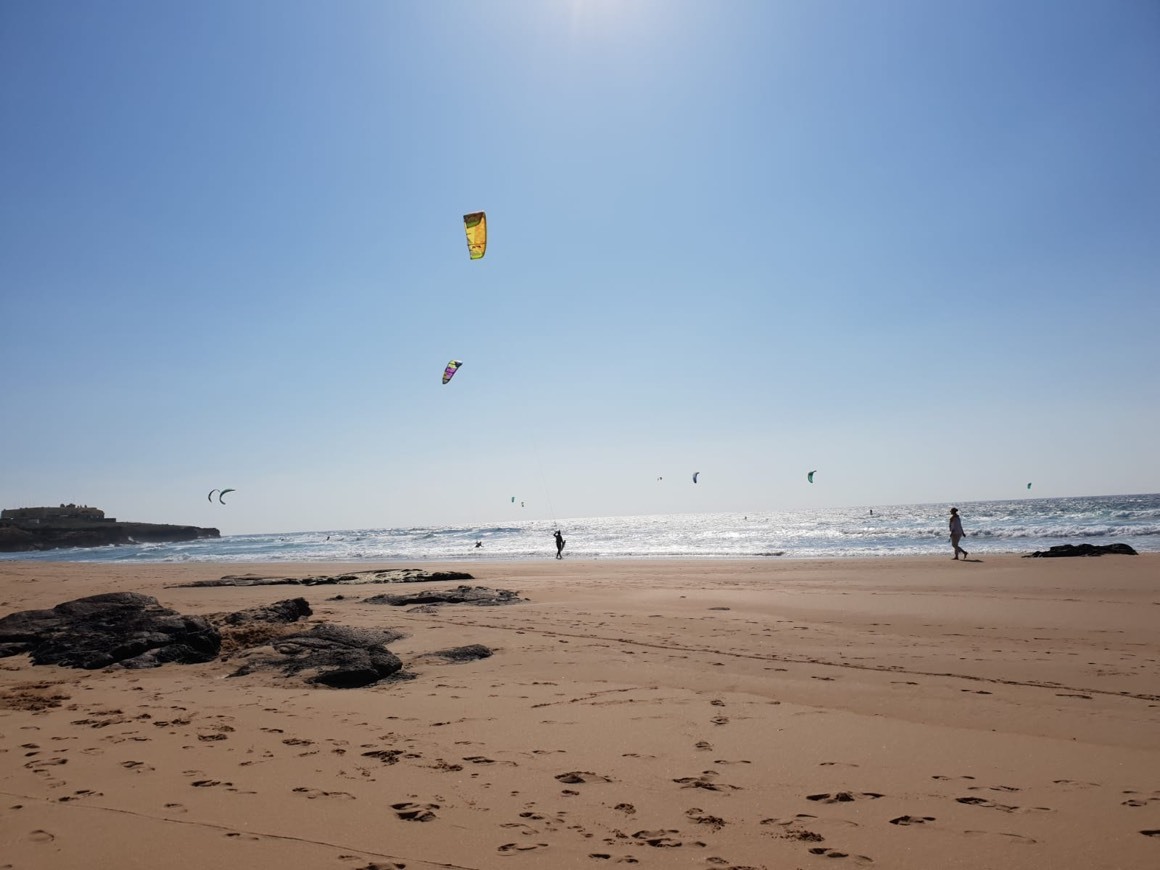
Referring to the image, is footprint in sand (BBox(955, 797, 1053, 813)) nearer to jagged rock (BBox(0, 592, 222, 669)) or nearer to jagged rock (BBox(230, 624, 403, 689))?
jagged rock (BBox(230, 624, 403, 689))

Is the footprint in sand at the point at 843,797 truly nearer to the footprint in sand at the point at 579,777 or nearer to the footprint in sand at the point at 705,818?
the footprint in sand at the point at 705,818

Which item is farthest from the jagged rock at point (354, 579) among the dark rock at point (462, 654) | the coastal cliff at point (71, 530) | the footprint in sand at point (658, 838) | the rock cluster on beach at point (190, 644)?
the coastal cliff at point (71, 530)

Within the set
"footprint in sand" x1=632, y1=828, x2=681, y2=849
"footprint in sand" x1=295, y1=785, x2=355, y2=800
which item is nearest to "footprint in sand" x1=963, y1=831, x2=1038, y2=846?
"footprint in sand" x1=632, y1=828, x2=681, y2=849

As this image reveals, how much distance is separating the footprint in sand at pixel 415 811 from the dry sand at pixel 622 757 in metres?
0.01

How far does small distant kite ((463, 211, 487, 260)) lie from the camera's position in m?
15.1

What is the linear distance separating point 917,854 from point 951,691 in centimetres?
337

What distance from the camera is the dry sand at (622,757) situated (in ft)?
10.3

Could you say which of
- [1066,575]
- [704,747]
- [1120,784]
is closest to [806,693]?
[704,747]

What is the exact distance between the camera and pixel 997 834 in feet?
10.4

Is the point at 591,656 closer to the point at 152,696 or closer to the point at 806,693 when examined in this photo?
the point at 806,693

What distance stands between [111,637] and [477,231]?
10.8 meters

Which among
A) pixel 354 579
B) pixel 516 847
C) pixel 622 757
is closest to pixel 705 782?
pixel 622 757

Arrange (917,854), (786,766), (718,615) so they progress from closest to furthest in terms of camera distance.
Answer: (917,854), (786,766), (718,615)

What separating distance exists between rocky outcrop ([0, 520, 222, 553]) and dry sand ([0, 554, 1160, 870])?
9241cm
